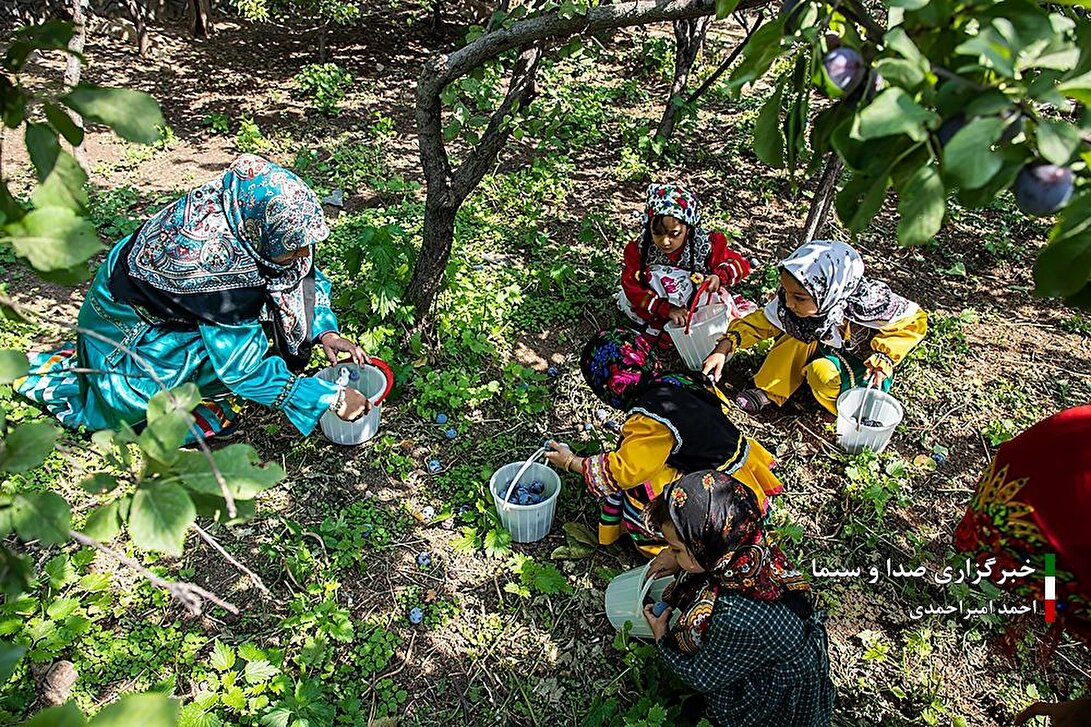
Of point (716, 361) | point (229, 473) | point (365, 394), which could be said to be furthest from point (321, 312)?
point (229, 473)

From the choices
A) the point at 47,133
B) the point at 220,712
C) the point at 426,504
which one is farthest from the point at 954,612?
the point at 47,133

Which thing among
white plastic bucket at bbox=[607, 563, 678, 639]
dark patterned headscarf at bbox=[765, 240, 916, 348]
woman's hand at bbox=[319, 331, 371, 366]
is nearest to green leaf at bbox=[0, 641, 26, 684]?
white plastic bucket at bbox=[607, 563, 678, 639]

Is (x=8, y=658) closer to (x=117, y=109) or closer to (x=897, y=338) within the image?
(x=117, y=109)

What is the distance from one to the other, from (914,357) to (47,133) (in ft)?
13.3

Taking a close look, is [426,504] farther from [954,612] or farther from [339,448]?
[954,612]

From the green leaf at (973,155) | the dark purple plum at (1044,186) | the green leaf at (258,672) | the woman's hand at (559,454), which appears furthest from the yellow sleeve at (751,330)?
the green leaf at (973,155)

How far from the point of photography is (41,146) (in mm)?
990

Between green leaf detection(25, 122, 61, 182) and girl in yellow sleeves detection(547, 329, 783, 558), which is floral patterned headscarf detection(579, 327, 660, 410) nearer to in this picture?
girl in yellow sleeves detection(547, 329, 783, 558)

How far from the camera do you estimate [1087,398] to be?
3.98 metres

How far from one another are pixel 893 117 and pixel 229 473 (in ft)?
3.01

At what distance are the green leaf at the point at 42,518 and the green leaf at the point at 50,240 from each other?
0.28 meters

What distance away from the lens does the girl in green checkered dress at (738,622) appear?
90.4 inches

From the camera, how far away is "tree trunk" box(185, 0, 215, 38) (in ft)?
23.1

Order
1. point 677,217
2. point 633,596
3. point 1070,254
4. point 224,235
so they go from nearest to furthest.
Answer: point 1070,254 → point 633,596 → point 224,235 → point 677,217
